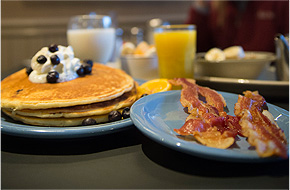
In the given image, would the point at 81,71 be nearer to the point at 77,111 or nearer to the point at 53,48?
the point at 53,48

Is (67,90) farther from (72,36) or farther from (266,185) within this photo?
(72,36)

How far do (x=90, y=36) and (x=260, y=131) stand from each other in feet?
4.60

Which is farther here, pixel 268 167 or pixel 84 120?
pixel 84 120

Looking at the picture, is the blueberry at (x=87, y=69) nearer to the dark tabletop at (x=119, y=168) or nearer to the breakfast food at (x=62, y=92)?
the breakfast food at (x=62, y=92)

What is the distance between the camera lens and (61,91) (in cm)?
90

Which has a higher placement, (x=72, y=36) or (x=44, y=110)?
(x=72, y=36)

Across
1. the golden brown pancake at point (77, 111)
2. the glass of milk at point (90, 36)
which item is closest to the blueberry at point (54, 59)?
the golden brown pancake at point (77, 111)

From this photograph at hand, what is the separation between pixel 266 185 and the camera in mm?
563

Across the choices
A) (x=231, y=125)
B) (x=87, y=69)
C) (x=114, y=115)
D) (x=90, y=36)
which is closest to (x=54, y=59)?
(x=87, y=69)

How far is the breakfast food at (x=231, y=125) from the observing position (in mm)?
567

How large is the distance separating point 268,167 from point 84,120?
1.71ft

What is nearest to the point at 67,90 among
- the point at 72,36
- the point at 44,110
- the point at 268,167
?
the point at 44,110

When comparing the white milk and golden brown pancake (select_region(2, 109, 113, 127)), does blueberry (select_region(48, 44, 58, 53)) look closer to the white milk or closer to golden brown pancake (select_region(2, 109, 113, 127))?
golden brown pancake (select_region(2, 109, 113, 127))

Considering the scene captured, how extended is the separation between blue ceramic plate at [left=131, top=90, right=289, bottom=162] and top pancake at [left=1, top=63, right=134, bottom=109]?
0.16 m
